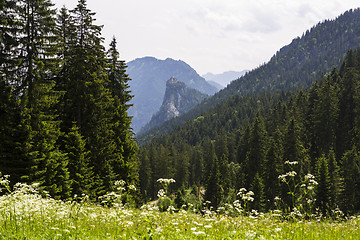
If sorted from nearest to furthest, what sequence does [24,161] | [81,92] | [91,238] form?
[91,238] → [24,161] → [81,92]

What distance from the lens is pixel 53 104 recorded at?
1964 centimetres

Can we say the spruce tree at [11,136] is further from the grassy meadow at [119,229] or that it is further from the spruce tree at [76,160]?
the grassy meadow at [119,229]

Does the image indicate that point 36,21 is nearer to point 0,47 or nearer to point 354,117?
point 0,47

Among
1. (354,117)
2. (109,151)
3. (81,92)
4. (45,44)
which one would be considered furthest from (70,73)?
(354,117)

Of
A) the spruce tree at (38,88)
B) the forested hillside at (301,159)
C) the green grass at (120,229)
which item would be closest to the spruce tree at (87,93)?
the spruce tree at (38,88)

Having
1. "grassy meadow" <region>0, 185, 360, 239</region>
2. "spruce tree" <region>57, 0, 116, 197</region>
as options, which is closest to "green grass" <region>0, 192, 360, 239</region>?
"grassy meadow" <region>0, 185, 360, 239</region>

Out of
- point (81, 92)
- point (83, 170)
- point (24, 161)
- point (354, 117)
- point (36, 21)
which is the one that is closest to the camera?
point (24, 161)

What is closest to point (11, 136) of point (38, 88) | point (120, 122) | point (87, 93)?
point (38, 88)

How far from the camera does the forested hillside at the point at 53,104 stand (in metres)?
16.3

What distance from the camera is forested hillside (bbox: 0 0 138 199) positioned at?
53.5 feet

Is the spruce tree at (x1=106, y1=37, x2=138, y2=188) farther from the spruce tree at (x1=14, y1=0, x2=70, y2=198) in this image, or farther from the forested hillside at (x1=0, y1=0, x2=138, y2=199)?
the spruce tree at (x1=14, y1=0, x2=70, y2=198)

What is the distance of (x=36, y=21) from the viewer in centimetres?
1781

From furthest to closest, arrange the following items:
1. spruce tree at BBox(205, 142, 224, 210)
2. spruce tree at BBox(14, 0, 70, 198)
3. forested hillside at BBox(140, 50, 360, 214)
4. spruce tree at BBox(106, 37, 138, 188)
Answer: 1. spruce tree at BBox(205, 142, 224, 210)
2. forested hillside at BBox(140, 50, 360, 214)
3. spruce tree at BBox(106, 37, 138, 188)
4. spruce tree at BBox(14, 0, 70, 198)

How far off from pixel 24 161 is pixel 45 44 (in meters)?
9.02
